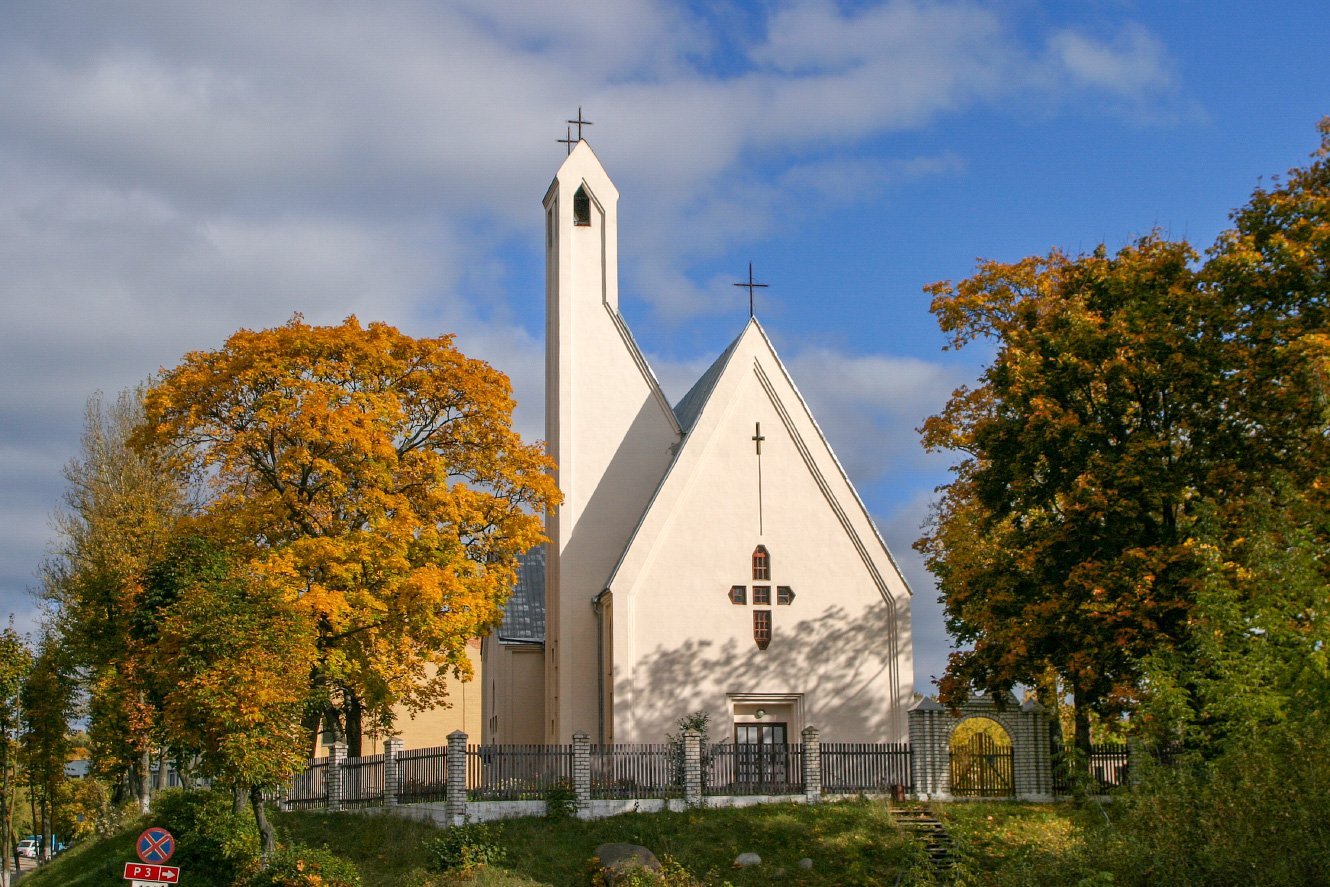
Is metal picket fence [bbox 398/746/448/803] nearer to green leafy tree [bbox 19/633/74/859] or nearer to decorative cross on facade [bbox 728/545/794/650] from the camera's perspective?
decorative cross on facade [bbox 728/545/794/650]

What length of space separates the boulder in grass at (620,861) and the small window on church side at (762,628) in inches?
380

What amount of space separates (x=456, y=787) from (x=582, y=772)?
2798 millimetres

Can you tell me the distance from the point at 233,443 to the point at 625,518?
12.0 m

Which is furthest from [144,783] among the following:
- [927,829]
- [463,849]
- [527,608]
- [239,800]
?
[927,829]

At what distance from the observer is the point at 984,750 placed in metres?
31.4

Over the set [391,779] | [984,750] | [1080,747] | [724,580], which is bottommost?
[391,779]

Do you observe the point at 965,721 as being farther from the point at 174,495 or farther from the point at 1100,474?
the point at 174,495

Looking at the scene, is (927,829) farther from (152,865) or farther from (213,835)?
(213,835)

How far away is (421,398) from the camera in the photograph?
33.7 metres

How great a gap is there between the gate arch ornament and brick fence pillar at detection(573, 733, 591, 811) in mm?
7676

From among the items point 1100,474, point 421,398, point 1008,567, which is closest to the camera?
point 1100,474

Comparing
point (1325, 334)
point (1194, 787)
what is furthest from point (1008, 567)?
point (1194, 787)

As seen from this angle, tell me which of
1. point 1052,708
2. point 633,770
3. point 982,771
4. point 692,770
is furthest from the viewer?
point 1052,708

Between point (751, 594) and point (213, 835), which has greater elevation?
point (751, 594)
